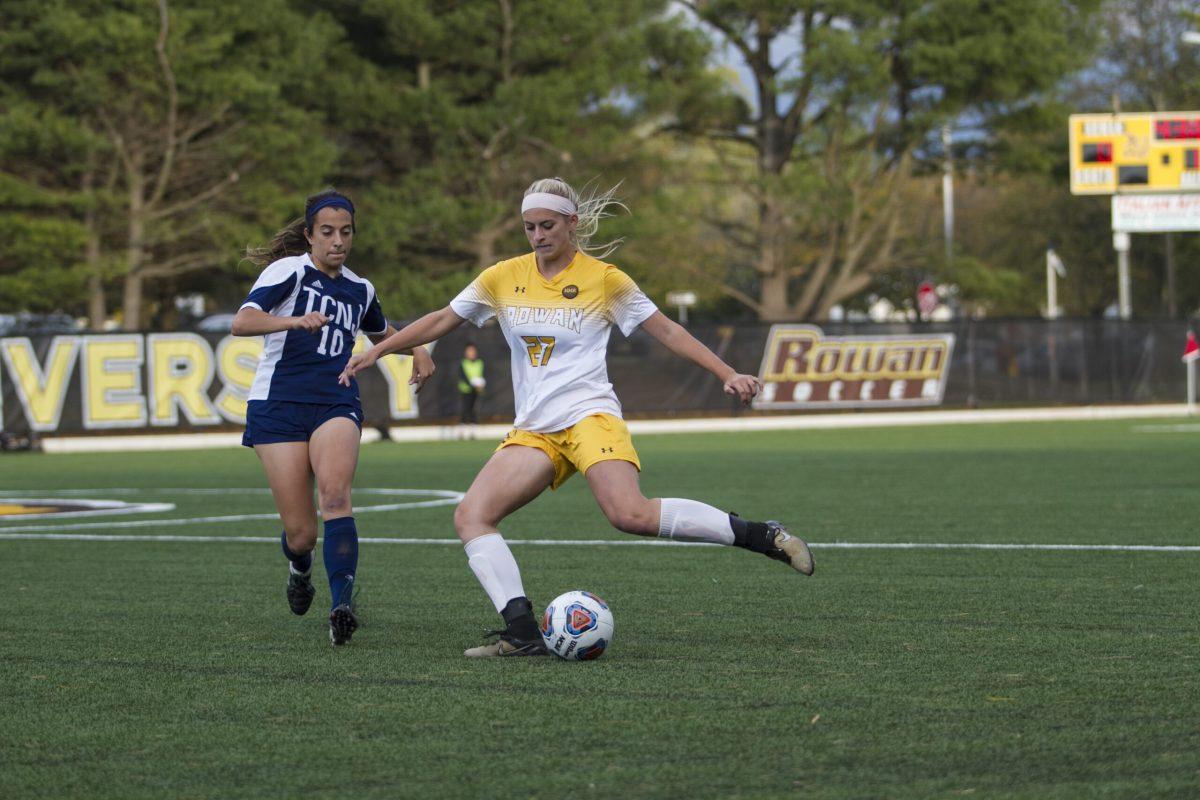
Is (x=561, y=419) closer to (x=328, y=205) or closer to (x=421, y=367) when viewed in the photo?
(x=421, y=367)

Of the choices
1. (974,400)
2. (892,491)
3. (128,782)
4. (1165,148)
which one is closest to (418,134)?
(974,400)

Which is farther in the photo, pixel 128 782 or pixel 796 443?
pixel 796 443

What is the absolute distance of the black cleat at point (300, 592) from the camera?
27.2ft

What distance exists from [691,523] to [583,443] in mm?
577

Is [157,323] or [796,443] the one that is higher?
[157,323]

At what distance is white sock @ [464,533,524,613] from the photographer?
23.6 ft

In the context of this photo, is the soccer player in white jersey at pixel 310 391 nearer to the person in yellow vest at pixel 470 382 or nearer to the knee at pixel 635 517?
the knee at pixel 635 517

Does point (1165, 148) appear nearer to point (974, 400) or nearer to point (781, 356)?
point (974, 400)

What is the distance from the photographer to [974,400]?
37562mm

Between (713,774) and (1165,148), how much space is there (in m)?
34.8

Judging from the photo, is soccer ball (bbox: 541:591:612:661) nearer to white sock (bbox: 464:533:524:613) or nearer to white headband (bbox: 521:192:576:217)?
white sock (bbox: 464:533:524:613)

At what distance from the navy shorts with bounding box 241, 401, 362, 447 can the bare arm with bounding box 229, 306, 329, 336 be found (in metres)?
0.40

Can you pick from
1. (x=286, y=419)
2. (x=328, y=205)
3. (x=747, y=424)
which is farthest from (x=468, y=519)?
(x=747, y=424)

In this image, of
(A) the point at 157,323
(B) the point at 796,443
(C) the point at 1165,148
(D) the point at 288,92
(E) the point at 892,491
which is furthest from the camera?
(A) the point at 157,323
